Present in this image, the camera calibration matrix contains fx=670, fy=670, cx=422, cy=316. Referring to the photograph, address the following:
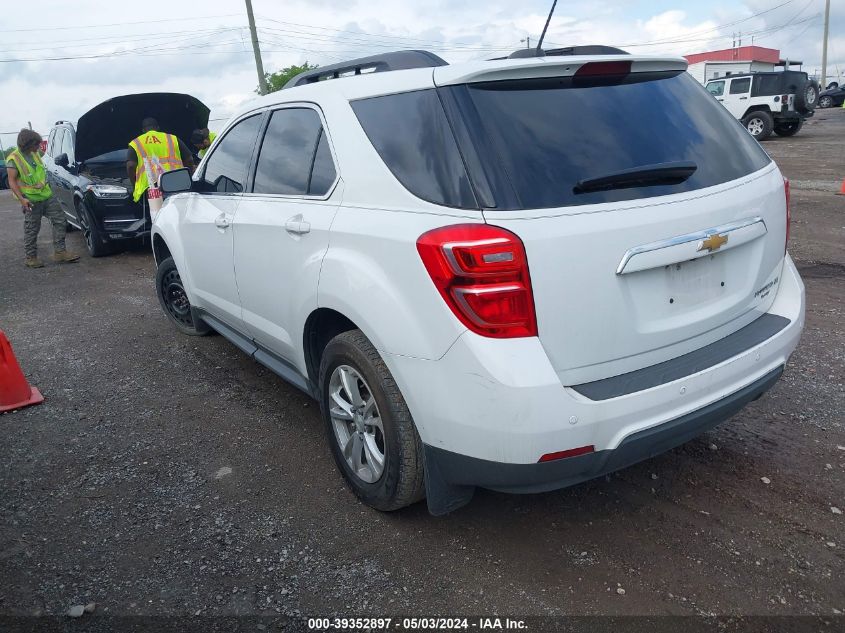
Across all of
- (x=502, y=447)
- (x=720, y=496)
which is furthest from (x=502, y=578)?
(x=720, y=496)

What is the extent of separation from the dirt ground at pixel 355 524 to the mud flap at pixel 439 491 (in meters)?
0.27

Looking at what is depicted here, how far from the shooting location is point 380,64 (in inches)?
130

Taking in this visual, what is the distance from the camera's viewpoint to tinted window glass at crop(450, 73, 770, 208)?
228 cm

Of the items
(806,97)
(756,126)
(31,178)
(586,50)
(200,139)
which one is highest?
(586,50)

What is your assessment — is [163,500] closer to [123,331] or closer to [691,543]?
[691,543]

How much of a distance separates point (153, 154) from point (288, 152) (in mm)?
5790

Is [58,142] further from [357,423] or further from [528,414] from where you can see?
[528,414]

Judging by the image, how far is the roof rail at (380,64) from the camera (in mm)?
3059

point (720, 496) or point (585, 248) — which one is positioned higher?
point (585, 248)

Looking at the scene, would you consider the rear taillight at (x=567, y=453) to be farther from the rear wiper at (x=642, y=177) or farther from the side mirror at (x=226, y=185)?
the side mirror at (x=226, y=185)

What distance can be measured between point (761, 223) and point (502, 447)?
142cm

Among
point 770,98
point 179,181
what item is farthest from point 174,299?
point 770,98

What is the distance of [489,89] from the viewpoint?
2.39m

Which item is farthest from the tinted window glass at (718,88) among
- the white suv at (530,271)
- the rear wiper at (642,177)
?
the rear wiper at (642,177)
